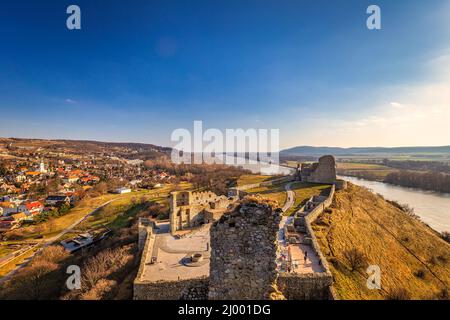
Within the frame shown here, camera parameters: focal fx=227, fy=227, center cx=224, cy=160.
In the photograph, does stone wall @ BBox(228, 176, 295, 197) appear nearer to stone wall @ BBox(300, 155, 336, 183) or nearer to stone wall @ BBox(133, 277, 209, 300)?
stone wall @ BBox(300, 155, 336, 183)

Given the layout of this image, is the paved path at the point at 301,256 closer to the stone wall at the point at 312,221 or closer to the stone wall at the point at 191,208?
the stone wall at the point at 312,221

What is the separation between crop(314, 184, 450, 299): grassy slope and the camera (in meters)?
11.8

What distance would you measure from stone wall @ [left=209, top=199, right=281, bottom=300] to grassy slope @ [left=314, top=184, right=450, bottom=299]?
263 inches

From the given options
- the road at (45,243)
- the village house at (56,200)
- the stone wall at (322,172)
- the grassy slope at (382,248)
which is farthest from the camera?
the village house at (56,200)

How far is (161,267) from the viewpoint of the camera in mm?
12555

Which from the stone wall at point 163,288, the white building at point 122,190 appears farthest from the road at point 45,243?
the stone wall at point 163,288

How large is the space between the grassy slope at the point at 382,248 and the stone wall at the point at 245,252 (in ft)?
21.9

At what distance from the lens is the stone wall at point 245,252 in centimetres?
505

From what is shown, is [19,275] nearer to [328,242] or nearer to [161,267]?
[161,267]

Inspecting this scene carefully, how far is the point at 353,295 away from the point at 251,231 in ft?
27.6

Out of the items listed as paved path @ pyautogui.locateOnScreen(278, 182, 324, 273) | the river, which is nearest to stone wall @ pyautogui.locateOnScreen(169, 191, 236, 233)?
paved path @ pyautogui.locateOnScreen(278, 182, 324, 273)
